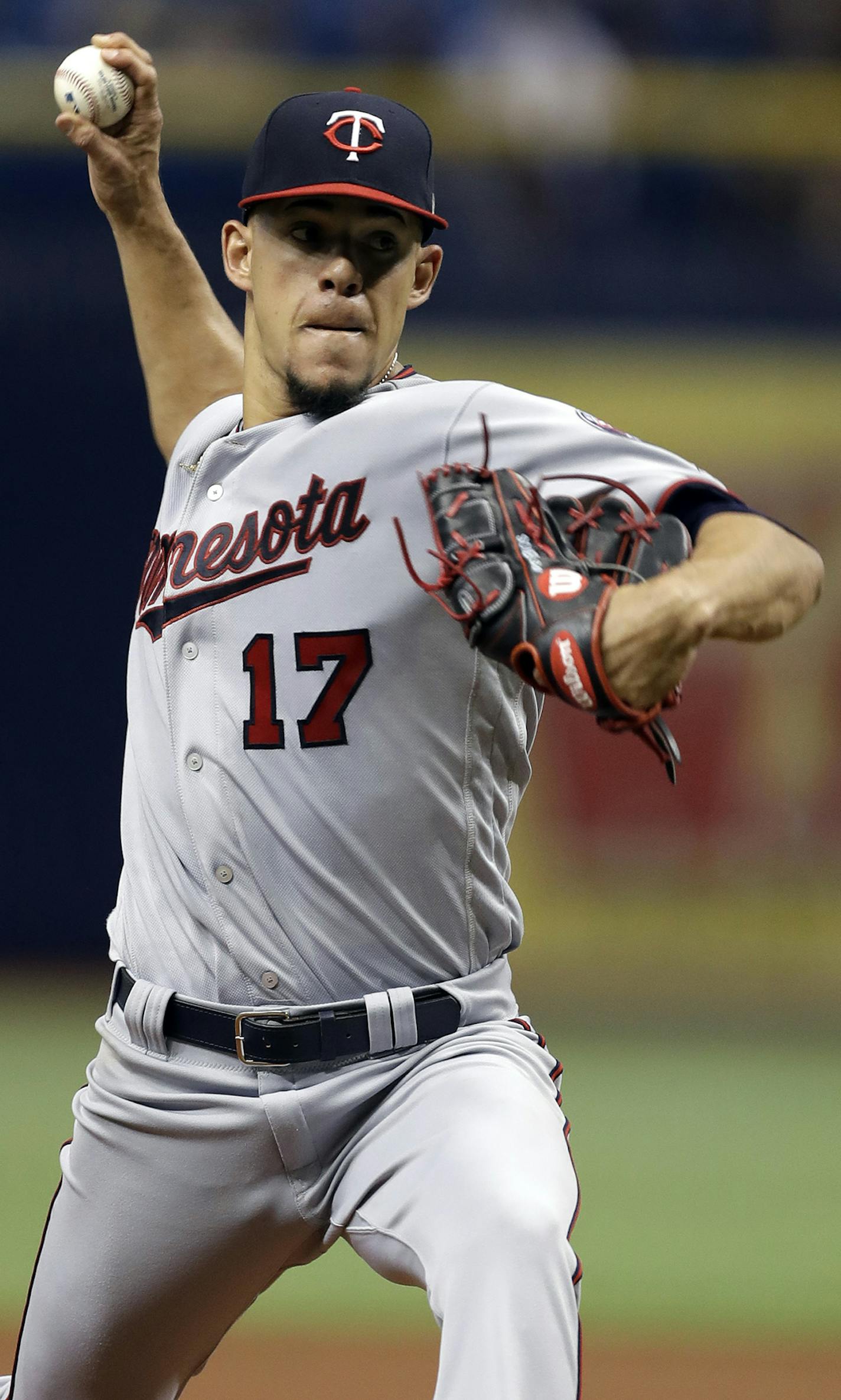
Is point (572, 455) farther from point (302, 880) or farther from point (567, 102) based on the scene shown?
point (567, 102)

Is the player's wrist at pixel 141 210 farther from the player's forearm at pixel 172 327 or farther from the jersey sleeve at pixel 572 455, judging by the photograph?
the jersey sleeve at pixel 572 455

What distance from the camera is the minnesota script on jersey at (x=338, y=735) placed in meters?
2.72

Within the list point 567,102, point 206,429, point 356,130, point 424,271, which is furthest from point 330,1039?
point 567,102

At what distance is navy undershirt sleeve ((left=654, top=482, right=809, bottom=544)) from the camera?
8.16ft

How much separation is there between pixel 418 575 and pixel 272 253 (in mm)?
630

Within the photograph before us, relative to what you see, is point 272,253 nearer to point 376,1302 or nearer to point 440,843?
point 440,843

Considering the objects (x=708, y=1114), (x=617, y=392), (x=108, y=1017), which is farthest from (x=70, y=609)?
(x=108, y=1017)

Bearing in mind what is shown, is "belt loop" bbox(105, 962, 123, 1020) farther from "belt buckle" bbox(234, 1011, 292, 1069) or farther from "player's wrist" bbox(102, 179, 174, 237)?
"player's wrist" bbox(102, 179, 174, 237)

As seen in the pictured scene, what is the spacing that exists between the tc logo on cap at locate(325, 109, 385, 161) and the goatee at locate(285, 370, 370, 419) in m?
0.35

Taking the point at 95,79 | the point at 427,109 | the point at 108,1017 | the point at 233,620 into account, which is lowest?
the point at 108,1017

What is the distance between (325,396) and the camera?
2855mm

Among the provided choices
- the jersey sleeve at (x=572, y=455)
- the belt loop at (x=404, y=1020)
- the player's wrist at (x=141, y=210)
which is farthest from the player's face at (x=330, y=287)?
the belt loop at (x=404, y=1020)

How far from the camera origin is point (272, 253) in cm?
291

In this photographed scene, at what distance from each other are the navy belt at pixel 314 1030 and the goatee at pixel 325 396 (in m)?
0.91
